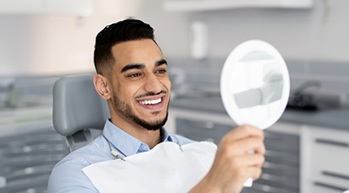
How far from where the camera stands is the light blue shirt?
1.27 metres

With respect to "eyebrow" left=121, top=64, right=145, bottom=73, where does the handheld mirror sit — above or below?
above

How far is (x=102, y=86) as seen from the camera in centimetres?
155

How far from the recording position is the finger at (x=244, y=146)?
0.88 metres

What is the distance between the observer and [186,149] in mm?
1593

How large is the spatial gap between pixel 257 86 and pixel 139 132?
0.68 metres

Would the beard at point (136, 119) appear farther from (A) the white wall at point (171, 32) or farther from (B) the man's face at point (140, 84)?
(A) the white wall at point (171, 32)

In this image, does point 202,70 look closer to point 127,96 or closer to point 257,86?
point 127,96

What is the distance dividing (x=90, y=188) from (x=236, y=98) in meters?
0.60

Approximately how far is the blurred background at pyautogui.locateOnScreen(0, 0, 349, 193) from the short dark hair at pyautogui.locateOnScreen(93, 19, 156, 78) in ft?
3.43

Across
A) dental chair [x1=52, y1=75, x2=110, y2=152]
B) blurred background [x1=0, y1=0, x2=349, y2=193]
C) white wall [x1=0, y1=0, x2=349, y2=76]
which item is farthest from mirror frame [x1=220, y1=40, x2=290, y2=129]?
white wall [x1=0, y1=0, x2=349, y2=76]

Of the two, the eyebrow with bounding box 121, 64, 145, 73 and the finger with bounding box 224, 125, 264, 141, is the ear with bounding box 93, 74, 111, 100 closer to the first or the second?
the eyebrow with bounding box 121, 64, 145, 73

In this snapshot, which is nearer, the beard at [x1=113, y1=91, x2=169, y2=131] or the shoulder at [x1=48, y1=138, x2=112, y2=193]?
the shoulder at [x1=48, y1=138, x2=112, y2=193]

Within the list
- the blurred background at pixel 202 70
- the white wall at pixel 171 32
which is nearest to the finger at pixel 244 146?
the blurred background at pixel 202 70

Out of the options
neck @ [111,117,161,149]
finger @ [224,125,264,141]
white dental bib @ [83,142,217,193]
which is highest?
finger @ [224,125,264,141]
